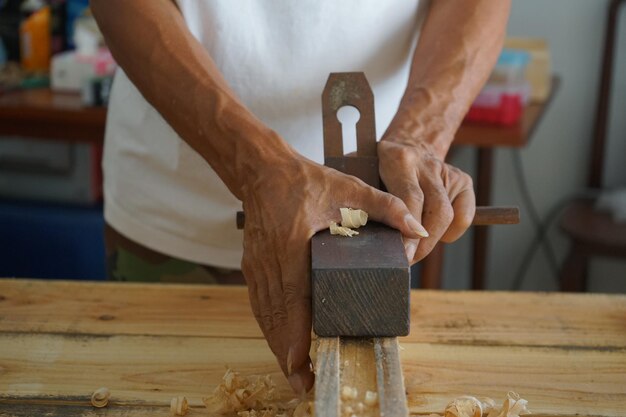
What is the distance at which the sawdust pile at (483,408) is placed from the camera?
941 mm

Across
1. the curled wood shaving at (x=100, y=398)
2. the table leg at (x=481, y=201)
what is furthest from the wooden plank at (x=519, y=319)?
the table leg at (x=481, y=201)

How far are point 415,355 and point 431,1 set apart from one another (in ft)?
1.95

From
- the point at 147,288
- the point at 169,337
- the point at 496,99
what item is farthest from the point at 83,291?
the point at 496,99

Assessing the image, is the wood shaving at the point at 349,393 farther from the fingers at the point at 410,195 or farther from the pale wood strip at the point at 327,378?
the fingers at the point at 410,195

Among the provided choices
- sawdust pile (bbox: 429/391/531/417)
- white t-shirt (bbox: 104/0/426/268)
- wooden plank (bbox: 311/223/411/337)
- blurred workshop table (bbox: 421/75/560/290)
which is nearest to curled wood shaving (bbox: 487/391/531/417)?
sawdust pile (bbox: 429/391/531/417)

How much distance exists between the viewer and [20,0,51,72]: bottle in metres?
2.99

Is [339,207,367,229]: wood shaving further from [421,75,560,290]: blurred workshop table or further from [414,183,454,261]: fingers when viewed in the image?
[421,75,560,290]: blurred workshop table

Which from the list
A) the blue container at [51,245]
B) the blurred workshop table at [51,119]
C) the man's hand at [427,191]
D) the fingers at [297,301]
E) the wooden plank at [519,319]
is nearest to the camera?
the fingers at [297,301]

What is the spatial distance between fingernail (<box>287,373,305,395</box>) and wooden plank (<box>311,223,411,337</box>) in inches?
3.0

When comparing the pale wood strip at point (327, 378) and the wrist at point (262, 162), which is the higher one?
the wrist at point (262, 162)

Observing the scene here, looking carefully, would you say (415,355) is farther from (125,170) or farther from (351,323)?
(125,170)

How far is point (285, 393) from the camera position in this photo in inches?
40.3

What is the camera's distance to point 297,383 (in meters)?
0.96

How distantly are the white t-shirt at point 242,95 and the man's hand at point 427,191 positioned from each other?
0.91 ft
